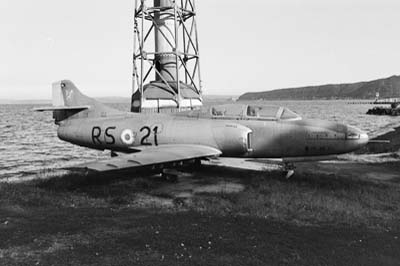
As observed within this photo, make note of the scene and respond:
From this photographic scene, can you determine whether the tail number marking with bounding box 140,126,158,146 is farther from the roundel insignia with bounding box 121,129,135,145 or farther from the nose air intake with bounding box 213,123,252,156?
the nose air intake with bounding box 213,123,252,156

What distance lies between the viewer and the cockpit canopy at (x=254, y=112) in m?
12.2

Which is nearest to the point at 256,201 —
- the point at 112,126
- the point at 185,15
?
the point at 112,126

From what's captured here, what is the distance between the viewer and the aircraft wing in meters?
9.93

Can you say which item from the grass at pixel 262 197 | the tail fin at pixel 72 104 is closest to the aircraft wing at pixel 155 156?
the grass at pixel 262 197

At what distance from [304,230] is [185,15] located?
2233 centimetres

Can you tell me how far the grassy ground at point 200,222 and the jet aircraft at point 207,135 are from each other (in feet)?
3.62

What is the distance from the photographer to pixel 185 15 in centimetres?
2647

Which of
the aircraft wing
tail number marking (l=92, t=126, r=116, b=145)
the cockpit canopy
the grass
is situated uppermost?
the cockpit canopy

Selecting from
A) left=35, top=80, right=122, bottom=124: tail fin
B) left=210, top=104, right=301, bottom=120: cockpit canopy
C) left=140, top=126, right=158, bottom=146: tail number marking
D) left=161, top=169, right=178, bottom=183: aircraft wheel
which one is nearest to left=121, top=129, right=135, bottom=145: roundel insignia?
left=140, top=126, right=158, bottom=146: tail number marking

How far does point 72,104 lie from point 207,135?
749 centimetres

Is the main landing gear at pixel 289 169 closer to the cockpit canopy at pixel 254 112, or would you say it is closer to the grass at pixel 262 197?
the grass at pixel 262 197

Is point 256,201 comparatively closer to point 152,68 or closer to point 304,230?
point 304,230

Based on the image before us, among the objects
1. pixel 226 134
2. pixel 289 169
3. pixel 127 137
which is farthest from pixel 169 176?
pixel 289 169

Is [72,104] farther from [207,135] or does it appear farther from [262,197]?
[262,197]
